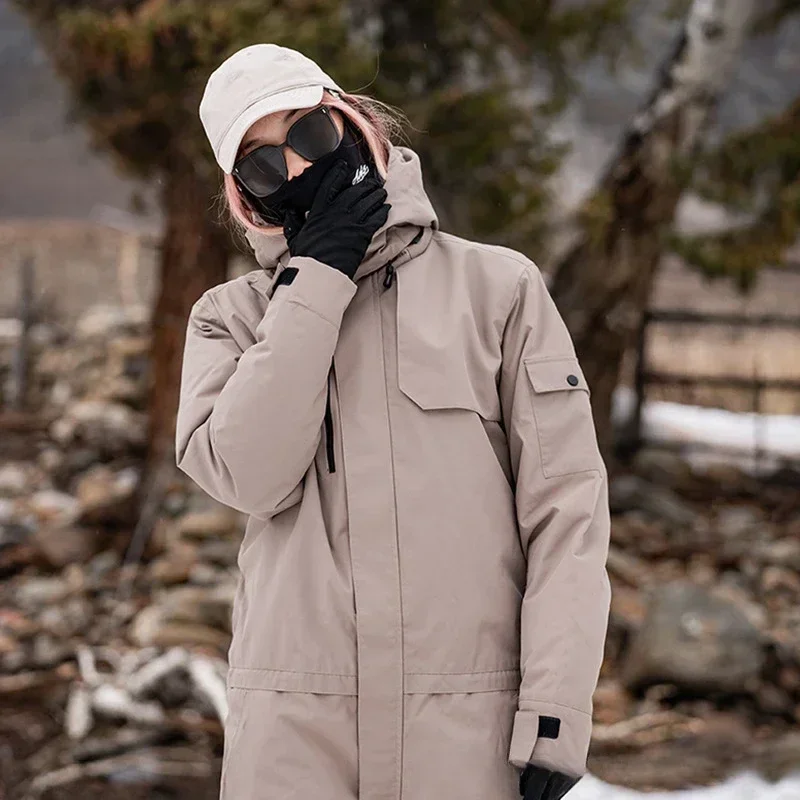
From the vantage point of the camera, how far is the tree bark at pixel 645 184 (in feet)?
22.0

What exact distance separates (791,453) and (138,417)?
5479 mm

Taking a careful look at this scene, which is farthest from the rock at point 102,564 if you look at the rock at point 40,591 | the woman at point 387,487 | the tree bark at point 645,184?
the woman at point 387,487

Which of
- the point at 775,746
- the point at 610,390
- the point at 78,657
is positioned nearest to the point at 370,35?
the point at 610,390

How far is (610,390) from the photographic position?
747cm

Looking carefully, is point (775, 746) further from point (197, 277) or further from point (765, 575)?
point (197, 277)

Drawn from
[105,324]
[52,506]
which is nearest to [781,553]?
[52,506]

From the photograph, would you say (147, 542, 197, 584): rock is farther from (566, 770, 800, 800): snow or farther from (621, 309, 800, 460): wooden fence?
(621, 309, 800, 460): wooden fence

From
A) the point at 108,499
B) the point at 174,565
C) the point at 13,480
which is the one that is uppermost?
the point at 108,499

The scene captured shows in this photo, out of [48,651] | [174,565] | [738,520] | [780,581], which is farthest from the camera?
[738,520]

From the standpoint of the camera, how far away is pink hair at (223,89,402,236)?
168 centimetres

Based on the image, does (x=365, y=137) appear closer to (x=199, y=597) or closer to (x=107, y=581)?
(x=199, y=597)

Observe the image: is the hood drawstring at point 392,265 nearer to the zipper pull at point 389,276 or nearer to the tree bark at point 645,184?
the zipper pull at point 389,276

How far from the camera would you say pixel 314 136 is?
1.64m

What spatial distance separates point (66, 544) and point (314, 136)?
5.91 metres
